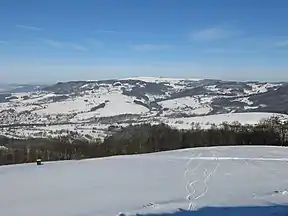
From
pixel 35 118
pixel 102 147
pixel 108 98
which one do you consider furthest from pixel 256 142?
pixel 108 98

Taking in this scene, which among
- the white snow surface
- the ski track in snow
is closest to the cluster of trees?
the white snow surface

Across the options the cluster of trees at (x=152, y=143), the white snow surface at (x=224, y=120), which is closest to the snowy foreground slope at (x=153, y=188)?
the cluster of trees at (x=152, y=143)

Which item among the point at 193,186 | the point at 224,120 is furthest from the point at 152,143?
the point at 224,120

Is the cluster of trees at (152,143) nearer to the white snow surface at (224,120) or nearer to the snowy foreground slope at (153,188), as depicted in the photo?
the white snow surface at (224,120)

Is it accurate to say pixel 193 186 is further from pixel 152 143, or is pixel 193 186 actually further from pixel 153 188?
pixel 152 143

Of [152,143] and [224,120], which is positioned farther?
[224,120]

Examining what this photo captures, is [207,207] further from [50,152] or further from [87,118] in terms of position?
[87,118]

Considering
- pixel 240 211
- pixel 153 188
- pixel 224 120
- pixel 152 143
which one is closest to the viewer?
pixel 240 211

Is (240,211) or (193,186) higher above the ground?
(240,211)
